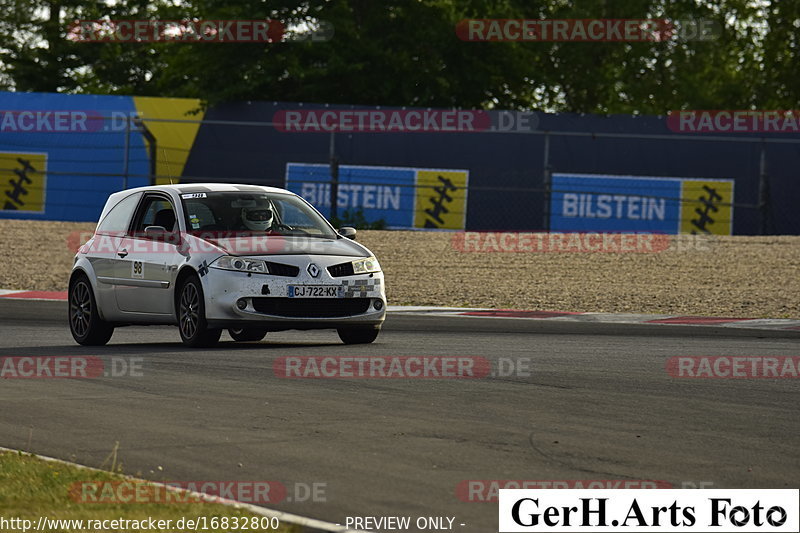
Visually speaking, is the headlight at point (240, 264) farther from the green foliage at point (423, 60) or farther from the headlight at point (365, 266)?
the green foliage at point (423, 60)

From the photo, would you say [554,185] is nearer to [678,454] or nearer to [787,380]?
[787,380]

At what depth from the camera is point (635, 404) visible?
973 cm

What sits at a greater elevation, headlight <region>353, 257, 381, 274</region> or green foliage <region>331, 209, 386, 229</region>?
green foliage <region>331, 209, 386, 229</region>

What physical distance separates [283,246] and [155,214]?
1617mm

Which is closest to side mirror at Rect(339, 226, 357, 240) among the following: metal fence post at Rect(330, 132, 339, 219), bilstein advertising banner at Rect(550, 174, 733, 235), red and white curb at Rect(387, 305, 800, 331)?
red and white curb at Rect(387, 305, 800, 331)

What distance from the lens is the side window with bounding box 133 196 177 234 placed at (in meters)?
14.0

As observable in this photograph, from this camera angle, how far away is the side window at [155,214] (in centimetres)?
1401

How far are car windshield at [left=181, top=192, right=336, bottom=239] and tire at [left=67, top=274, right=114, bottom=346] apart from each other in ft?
4.69

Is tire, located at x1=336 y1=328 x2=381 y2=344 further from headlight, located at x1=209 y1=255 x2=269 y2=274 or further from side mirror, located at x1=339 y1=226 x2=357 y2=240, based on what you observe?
headlight, located at x1=209 y1=255 x2=269 y2=274

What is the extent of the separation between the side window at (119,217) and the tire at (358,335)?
241 centimetres

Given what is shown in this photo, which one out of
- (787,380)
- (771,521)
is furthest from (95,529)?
(787,380)

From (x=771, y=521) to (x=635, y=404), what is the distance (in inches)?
151

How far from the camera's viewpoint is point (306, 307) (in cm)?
1316

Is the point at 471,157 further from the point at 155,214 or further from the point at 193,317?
the point at 193,317
